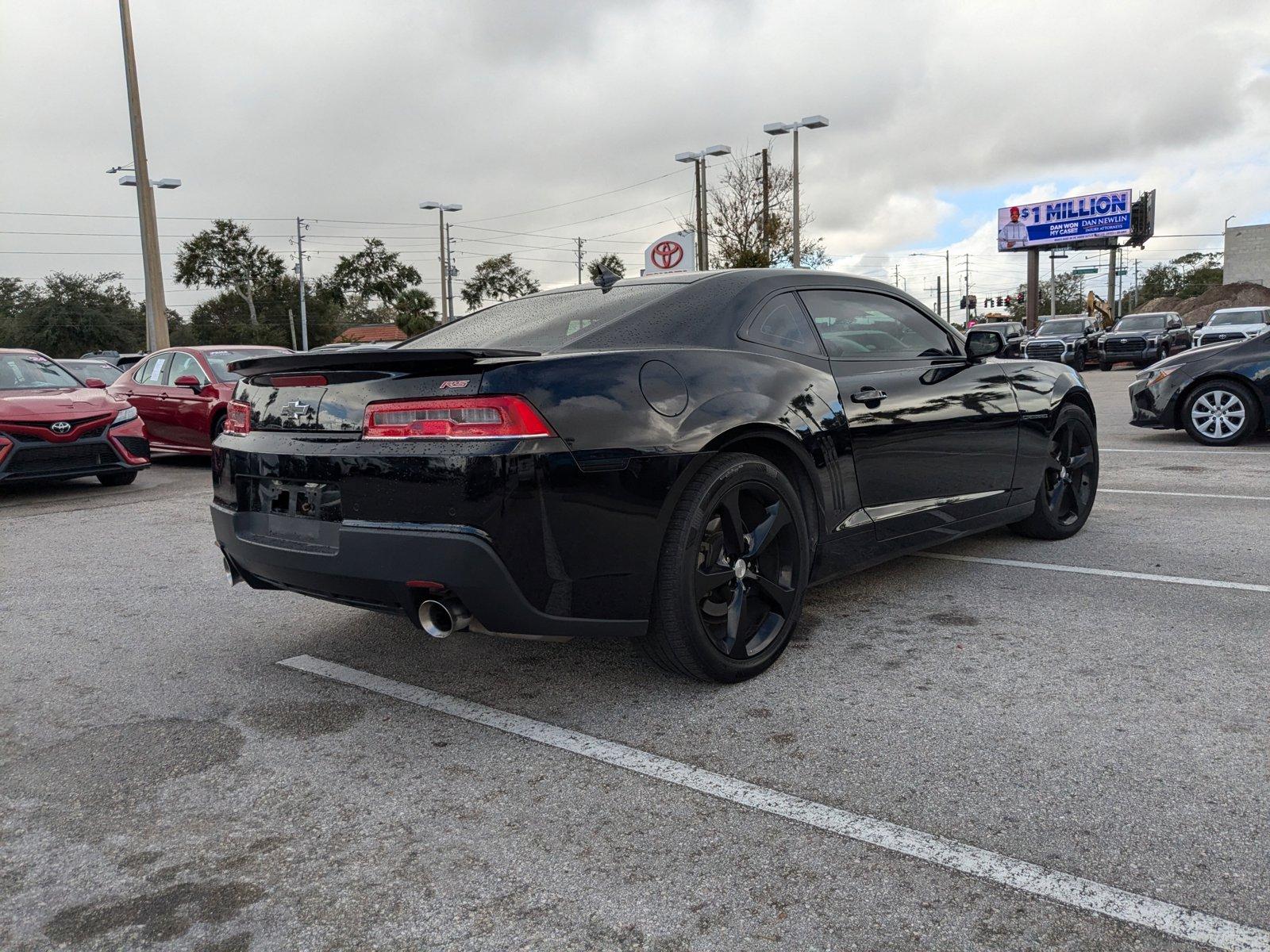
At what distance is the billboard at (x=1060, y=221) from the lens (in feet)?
211

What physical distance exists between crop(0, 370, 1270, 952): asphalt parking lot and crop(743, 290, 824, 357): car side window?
1.17 metres

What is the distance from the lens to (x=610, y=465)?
10.0 feet

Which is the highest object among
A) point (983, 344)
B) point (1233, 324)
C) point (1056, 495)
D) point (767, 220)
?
point (767, 220)

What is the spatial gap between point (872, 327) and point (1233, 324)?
27.2 meters

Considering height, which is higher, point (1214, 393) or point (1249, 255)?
Result: point (1249, 255)

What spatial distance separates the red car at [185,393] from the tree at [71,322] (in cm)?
5472

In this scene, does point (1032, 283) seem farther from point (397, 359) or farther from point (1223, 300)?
point (397, 359)

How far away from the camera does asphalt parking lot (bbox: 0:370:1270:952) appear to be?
214 centimetres

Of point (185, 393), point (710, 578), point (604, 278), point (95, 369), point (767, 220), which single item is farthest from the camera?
point (767, 220)

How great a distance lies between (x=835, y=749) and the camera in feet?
9.67

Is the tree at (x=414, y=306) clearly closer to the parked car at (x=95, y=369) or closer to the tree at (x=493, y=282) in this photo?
the tree at (x=493, y=282)

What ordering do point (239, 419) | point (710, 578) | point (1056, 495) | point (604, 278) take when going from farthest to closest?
point (1056, 495), point (604, 278), point (239, 419), point (710, 578)

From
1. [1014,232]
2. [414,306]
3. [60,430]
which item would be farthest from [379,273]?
[60,430]

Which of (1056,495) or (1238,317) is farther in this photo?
(1238,317)
